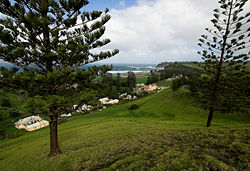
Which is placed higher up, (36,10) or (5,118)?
(36,10)

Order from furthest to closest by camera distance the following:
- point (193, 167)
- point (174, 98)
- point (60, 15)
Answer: point (174, 98) → point (60, 15) → point (193, 167)

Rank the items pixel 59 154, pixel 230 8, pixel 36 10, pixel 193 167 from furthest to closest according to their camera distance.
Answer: pixel 230 8, pixel 59 154, pixel 36 10, pixel 193 167

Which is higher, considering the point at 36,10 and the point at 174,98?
the point at 36,10

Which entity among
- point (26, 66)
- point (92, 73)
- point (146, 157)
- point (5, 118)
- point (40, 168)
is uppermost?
point (26, 66)

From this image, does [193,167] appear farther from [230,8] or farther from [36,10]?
[230,8]

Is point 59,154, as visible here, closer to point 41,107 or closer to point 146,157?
point 41,107

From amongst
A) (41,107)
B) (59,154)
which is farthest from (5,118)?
(41,107)

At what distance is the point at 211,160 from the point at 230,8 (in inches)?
455

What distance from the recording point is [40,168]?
5.37m

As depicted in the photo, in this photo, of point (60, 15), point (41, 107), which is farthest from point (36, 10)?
point (41, 107)

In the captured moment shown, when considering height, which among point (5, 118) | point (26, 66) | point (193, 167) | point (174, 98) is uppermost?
point (26, 66)

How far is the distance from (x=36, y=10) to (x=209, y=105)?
13534 millimetres

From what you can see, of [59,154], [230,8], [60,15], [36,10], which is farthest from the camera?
[230,8]

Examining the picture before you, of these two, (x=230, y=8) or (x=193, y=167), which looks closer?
(x=193, y=167)
